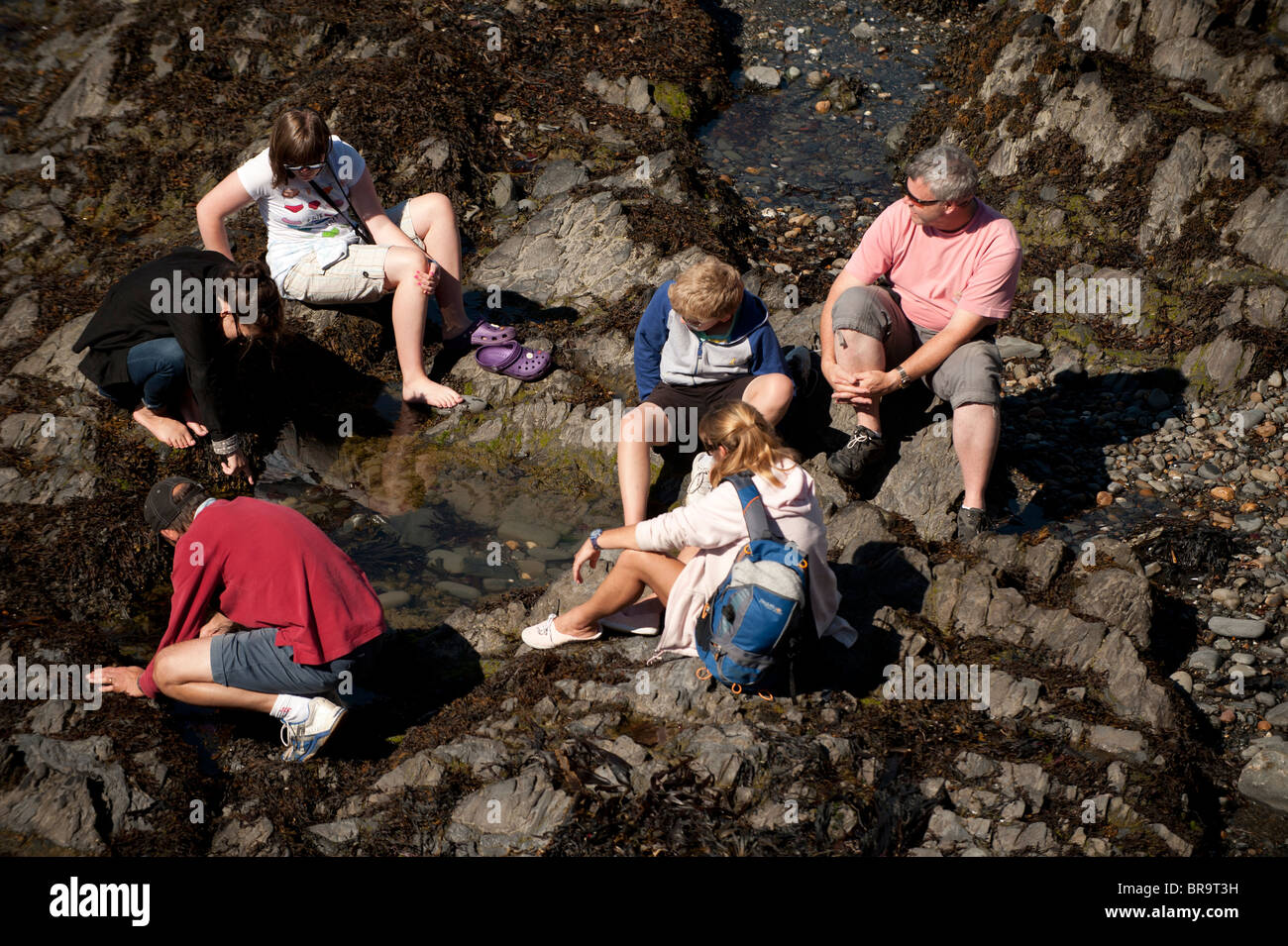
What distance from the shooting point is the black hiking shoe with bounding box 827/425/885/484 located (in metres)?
7.00

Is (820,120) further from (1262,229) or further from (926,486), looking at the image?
(926,486)

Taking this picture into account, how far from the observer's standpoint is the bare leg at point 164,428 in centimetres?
757

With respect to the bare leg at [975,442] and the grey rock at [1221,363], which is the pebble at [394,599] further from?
the grey rock at [1221,363]

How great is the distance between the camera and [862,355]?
6.85 m

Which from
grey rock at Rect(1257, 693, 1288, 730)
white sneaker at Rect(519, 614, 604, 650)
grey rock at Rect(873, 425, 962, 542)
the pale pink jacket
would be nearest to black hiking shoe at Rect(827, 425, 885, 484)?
grey rock at Rect(873, 425, 962, 542)

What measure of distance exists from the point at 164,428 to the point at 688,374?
13.4 ft

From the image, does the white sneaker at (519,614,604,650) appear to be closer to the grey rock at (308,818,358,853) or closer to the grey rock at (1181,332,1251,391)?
the grey rock at (308,818,358,853)

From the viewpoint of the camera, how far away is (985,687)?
580 centimetres

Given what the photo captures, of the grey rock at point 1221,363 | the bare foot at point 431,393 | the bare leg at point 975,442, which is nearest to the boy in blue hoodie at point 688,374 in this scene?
the bare leg at point 975,442

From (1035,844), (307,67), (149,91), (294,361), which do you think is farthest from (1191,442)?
(149,91)

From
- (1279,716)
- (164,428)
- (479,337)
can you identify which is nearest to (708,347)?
(479,337)

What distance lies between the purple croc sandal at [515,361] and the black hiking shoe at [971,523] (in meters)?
3.67

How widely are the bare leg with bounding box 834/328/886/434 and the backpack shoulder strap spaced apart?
2104 mm

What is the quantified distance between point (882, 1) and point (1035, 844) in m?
12.6
